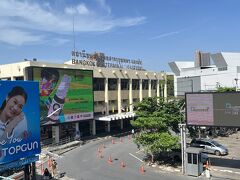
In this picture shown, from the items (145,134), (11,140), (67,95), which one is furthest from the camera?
(67,95)

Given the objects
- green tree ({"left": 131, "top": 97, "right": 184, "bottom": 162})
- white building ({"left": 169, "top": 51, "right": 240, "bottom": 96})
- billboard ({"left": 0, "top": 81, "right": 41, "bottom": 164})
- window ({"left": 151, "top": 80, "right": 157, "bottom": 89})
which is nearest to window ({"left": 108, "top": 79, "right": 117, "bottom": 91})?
window ({"left": 151, "top": 80, "right": 157, "bottom": 89})

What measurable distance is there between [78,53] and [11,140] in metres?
40.5

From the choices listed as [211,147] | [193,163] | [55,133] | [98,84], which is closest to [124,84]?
[98,84]

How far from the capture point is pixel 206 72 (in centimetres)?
11588

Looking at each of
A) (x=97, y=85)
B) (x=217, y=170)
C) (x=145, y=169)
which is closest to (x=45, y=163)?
(x=145, y=169)

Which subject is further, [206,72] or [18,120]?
[206,72]

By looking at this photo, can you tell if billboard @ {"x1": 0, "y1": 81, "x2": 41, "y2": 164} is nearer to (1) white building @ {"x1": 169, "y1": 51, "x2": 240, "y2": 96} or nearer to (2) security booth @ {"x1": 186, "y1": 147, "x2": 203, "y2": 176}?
(2) security booth @ {"x1": 186, "y1": 147, "x2": 203, "y2": 176}

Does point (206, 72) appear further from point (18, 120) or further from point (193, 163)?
point (18, 120)

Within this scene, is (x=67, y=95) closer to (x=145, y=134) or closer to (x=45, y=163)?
(x=45, y=163)

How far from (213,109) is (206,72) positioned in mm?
85547

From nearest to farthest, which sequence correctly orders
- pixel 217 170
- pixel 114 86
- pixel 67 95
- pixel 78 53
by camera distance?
1. pixel 217 170
2. pixel 67 95
3. pixel 78 53
4. pixel 114 86

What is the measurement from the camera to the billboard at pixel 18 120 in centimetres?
2361

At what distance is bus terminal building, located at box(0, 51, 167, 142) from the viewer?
5191 cm

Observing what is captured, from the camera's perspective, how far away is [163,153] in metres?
41.7
